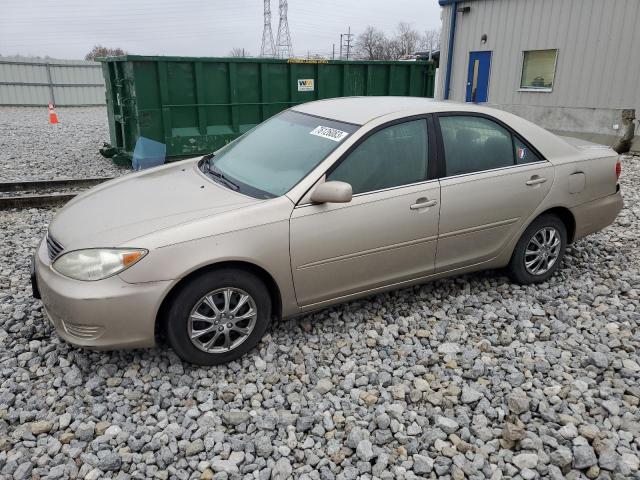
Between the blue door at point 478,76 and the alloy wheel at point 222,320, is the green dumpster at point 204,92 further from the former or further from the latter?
the alloy wheel at point 222,320

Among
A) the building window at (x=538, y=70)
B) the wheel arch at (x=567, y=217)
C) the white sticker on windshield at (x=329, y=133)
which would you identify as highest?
the building window at (x=538, y=70)

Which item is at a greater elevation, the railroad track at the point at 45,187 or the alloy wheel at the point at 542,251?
the alloy wheel at the point at 542,251

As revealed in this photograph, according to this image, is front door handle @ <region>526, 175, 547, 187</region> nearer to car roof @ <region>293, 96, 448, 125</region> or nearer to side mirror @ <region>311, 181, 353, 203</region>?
car roof @ <region>293, 96, 448, 125</region>

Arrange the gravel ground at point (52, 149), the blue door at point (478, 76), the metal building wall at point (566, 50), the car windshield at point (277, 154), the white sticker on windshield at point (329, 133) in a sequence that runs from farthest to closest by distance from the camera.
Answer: the blue door at point (478, 76) < the metal building wall at point (566, 50) < the gravel ground at point (52, 149) < the white sticker on windshield at point (329, 133) < the car windshield at point (277, 154)

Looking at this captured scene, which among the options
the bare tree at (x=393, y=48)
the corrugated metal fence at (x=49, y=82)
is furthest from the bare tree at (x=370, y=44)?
the corrugated metal fence at (x=49, y=82)

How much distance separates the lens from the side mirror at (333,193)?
10.8 feet

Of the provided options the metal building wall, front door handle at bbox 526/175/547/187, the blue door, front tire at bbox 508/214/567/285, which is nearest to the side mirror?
front door handle at bbox 526/175/547/187

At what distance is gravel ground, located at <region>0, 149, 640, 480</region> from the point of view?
2684 mm

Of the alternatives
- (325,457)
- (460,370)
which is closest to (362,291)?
(460,370)

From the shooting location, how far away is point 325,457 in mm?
2732

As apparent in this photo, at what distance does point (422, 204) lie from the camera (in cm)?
377

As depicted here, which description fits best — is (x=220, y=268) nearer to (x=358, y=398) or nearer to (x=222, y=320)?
(x=222, y=320)

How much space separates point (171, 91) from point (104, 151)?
232 cm

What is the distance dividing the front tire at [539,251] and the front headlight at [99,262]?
10.1 ft
